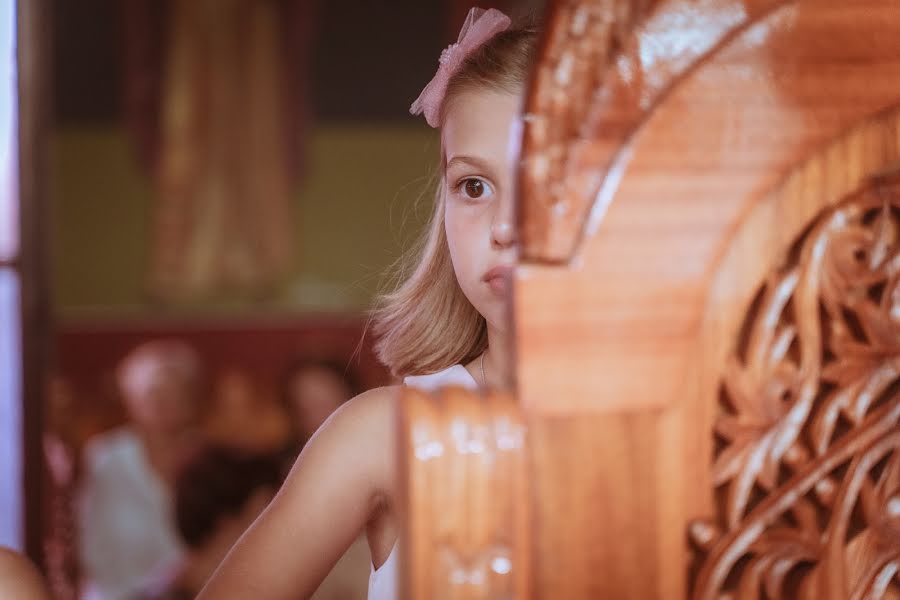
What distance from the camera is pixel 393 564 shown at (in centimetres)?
93

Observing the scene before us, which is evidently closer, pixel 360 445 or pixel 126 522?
pixel 360 445

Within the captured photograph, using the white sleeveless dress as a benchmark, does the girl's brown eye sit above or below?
above

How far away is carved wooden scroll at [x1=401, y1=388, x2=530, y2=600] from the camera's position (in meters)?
0.51

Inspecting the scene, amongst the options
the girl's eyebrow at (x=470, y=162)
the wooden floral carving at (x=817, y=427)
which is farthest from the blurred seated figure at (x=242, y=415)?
the wooden floral carving at (x=817, y=427)

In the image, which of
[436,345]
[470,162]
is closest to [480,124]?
[470,162]

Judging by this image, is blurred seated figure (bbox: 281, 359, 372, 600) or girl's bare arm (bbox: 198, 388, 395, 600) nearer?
girl's bare arm (bbox: 198, 388, 395, 600)

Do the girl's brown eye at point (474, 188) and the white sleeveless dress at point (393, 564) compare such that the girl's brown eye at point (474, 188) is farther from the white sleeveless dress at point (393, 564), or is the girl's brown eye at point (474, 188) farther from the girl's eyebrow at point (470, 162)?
the white sleeveless dress at point (393, 564)

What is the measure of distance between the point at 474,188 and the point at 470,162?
0.08 ft

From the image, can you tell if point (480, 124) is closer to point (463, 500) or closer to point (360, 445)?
point (360, 445)

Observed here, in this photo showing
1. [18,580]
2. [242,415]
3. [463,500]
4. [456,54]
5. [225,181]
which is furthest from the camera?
[225,181]

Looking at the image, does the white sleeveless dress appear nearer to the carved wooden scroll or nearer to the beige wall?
the carved wooden scroll

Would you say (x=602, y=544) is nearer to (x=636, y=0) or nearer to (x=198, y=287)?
(x=636, y=0)

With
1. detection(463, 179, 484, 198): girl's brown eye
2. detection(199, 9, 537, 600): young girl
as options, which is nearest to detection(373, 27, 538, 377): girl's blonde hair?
detection(199, 9, 537, 600): young girl

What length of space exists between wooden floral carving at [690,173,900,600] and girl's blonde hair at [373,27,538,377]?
0.44 metres
